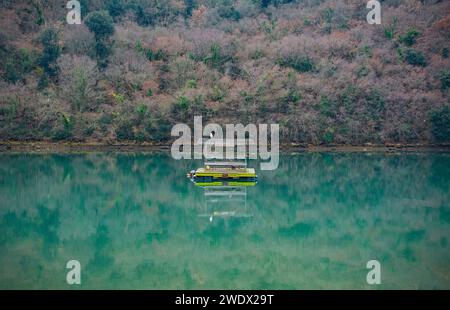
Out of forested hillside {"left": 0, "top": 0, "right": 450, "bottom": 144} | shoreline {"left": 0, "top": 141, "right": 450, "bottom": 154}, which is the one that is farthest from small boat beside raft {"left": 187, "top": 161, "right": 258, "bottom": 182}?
forested hillside {"left": 0, "top": 0, "right": 450, "bottom": 144}

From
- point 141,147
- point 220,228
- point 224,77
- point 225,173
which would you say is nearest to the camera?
point 220,228

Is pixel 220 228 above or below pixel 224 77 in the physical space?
below

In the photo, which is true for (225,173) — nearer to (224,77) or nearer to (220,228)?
(220,228)

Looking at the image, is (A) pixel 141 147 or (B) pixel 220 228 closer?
(B) pixel 220 228

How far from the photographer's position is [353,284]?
11195 millimetres

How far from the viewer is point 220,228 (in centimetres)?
1564

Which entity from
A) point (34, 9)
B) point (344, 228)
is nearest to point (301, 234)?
point (344, 228)

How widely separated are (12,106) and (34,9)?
49.1 ft

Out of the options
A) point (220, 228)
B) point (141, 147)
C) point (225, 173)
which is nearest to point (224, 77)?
point (141, 147)

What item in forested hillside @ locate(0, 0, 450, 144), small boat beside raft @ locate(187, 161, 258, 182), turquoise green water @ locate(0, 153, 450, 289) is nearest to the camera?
turquoise green water @ locate(0, 153, 450, 289)

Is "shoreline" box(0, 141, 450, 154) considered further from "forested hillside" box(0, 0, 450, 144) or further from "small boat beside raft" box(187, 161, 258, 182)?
"small boat beside raft" box(187, 161, 258, 182)

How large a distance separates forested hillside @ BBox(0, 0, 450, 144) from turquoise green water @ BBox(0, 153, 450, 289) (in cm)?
704

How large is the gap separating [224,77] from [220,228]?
2288 centimetres

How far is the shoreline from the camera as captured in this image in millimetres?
30953
